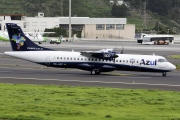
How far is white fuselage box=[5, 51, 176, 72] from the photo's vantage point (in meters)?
50.7

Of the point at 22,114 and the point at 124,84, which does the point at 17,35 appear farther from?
the point at 22,114

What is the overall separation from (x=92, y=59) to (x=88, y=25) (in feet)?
349

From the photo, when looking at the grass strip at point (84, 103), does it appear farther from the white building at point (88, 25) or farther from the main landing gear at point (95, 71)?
the white building at point (88, 25)

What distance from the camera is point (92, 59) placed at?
52.1m

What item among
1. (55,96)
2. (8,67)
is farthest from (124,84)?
(8,67)

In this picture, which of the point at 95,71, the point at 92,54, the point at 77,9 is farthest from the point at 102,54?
the point at 77,9

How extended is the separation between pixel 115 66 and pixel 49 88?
14.0 m

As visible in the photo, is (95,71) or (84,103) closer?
(84,103)

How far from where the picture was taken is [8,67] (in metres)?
57.6

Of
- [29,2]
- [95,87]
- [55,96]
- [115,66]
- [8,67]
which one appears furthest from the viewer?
[29,2]

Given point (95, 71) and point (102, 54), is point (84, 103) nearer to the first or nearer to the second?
point (102, 54)

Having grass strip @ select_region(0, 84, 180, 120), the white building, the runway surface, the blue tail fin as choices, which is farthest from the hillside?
grass strip @ select_region(0, 84, 180, 120)

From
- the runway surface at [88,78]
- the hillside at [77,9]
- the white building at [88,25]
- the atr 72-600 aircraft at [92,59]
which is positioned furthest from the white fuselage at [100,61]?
the hillside at [77,9]

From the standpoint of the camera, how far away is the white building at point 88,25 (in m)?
154
